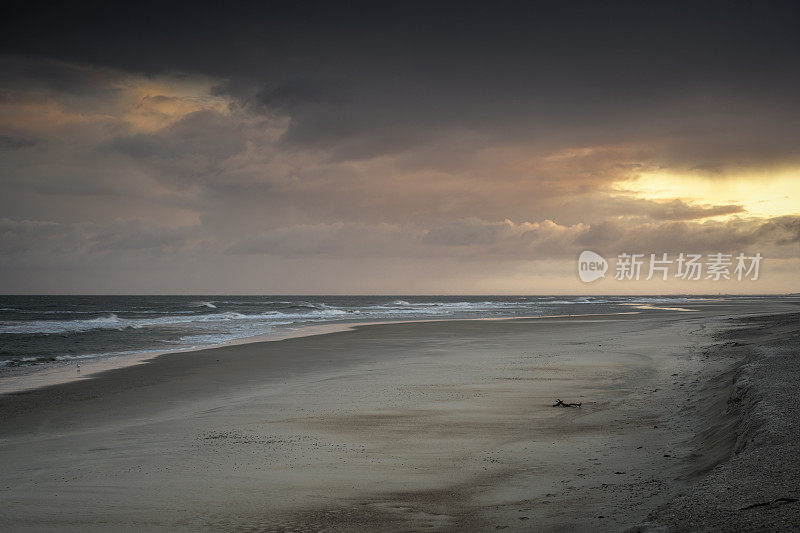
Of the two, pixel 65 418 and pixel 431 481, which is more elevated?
pixel 431 481

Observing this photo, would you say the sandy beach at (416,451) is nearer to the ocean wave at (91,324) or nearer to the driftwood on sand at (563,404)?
the driftwood on sand at (563,404)

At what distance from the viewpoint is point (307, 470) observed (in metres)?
7.23

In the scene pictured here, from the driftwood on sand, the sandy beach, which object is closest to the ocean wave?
the sandy beach

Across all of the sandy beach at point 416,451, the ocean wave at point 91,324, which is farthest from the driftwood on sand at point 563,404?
the ocean wave at point 91,324

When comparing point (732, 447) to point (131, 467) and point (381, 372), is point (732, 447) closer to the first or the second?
point (131, 467)

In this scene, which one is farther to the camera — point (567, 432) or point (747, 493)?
point (567, 432)

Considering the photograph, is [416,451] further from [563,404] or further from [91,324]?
[91,324]

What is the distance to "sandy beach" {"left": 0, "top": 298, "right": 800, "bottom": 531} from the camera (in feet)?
18.0

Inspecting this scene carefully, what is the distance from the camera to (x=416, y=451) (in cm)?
807

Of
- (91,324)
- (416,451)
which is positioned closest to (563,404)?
(416,451)

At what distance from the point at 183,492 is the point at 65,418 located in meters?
6.25

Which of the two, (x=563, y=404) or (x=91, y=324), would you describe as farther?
(x=91, y=324)

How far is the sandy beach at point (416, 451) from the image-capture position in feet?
18.0

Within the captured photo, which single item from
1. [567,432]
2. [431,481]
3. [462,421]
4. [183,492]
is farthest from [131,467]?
[567,432]
